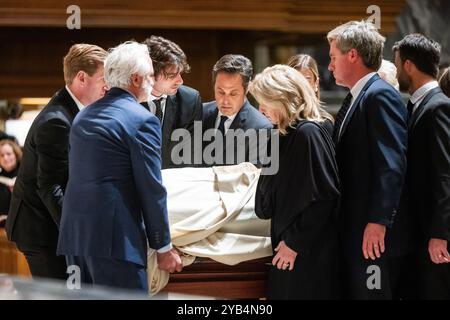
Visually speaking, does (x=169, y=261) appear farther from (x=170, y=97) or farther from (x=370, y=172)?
(x=170, y=97)

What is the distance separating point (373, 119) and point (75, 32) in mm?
3884

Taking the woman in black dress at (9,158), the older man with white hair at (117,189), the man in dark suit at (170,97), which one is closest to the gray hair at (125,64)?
the older man with white hair at (117,189)

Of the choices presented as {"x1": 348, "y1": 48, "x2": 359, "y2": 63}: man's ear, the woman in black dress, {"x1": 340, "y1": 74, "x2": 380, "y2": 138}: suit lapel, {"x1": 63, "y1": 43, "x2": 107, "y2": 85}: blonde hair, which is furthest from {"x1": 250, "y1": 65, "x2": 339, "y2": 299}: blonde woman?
the woman in black dress

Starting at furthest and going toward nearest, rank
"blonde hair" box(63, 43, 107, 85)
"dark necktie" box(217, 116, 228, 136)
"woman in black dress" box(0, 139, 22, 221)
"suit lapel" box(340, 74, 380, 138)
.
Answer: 1. "woman in black dress" box(0, 139, 22, 221)
2. "dark necktie" box(217, 116, 228, 136)
3. "blonde hair" box(63, 43, 107, 85)
4. "suit lapel" box(340, 74, 380, 138)

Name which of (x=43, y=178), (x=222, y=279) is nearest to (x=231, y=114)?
(x=222, y=279)

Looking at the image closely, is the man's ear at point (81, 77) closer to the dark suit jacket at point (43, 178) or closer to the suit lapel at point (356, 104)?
the dark suit jacket at point (43, 178)

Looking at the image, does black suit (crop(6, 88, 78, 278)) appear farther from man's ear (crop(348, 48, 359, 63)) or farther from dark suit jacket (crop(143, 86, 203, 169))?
man's ear (crop(348, 48, 359, 63))

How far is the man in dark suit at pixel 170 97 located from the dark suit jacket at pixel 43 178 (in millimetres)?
496

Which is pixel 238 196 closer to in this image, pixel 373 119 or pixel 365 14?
pixel 373 119

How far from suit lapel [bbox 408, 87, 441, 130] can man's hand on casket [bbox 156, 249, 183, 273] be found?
1113 mm

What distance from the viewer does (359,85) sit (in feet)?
12.2

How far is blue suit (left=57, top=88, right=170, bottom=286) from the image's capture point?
3.38 meters

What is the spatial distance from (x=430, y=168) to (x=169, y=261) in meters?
1.11
